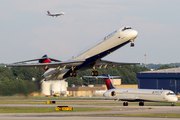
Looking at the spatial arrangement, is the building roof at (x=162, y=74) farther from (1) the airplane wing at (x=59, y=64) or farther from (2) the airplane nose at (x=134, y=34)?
(2) the airplane nose at (x=134, y=34)

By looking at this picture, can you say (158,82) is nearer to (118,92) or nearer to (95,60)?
(118,92)

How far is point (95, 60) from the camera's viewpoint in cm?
4988

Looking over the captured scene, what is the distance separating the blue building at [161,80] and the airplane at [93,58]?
257ft

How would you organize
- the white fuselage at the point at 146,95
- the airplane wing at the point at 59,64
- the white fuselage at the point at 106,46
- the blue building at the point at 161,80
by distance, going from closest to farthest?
the white fuselage at the point at 106,46 → the airplane wing at the point at 59,64 → the white fuselage at the point at 146,95 → the blue building at the point at 161,80

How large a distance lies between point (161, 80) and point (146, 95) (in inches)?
2775

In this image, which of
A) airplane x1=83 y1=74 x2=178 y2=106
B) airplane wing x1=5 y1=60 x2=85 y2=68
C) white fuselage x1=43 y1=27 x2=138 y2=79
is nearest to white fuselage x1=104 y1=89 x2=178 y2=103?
airplane x1=83 y1=74 x2=178 y2=106

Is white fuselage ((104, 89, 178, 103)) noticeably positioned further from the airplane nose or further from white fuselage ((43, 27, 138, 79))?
the airplane nose

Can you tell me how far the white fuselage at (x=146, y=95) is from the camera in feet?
205

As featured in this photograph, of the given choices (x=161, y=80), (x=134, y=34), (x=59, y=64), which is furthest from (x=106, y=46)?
(x=161, y=80)

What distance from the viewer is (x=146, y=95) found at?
212 feet

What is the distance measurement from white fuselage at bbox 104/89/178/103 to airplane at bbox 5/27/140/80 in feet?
37.3

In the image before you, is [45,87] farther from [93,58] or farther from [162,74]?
[162,74]

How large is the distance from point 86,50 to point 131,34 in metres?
9.16

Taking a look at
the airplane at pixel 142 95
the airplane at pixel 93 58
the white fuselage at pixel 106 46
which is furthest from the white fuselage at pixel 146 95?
the white fuselage at pixel 106 46
